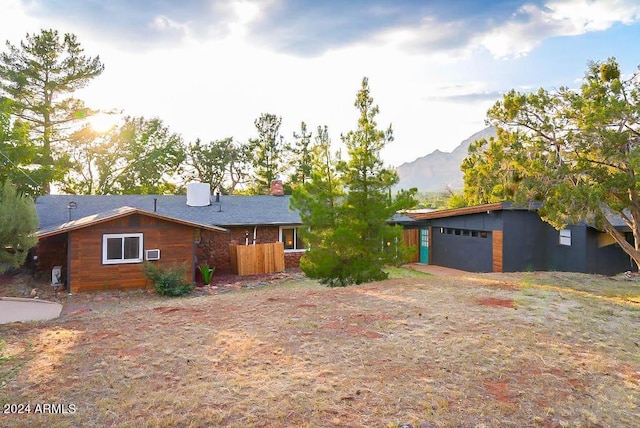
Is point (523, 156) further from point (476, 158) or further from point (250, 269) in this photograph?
point (476, 158)

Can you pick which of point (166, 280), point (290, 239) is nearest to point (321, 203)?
point (166, 280)

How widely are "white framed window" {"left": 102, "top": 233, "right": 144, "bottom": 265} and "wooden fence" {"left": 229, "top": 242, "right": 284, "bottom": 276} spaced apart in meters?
4.39

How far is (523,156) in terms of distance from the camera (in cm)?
1134

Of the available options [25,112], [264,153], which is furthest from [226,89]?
[264,153]

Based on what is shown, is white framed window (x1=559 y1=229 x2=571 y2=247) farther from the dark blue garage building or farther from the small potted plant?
the small potted plant

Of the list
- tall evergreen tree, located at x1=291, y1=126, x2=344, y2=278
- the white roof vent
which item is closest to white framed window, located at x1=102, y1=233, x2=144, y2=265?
the white roof vent

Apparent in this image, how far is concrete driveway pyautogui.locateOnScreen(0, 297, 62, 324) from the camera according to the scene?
850 centimetres

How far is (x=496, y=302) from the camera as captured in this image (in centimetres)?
834

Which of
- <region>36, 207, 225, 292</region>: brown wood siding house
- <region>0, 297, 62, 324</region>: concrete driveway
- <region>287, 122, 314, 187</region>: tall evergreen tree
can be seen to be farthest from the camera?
<region>287, 122, 314, 187</region>: tall evergreen tree

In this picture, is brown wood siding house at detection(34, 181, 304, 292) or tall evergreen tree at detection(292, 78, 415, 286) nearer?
tall evergreen tree at detection(292, 78, 415, 286)

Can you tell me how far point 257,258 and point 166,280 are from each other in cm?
499

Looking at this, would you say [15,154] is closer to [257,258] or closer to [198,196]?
[198,196]

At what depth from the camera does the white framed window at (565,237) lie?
15.8m

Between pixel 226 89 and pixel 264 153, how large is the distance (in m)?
22.0
